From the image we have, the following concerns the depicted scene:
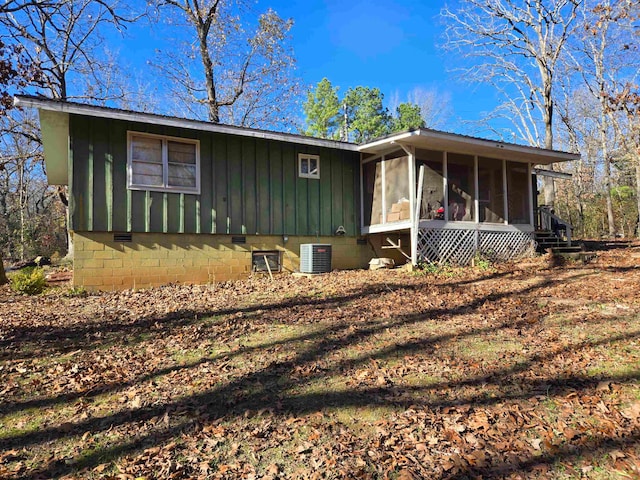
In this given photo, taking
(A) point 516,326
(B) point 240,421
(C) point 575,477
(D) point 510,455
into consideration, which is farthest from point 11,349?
(A) point 516,326

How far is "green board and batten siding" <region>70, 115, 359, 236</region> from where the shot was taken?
824cm

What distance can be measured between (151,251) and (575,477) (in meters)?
8.04

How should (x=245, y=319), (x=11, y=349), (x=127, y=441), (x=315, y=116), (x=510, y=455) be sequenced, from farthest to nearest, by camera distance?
1. (x=315, y=116)
2. (x=245, y=319)
3. (x=11, y=349)
4. (x=127, y=441)
5. (x=510, y=455)

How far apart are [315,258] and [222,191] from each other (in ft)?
8.37

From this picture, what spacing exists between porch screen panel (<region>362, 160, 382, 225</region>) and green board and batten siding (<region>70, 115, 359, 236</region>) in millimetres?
291

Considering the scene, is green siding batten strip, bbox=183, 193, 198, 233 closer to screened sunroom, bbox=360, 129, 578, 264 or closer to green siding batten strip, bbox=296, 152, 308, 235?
green siding batten strip, bbox=296, 152, 308, 235

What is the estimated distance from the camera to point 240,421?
124 inches

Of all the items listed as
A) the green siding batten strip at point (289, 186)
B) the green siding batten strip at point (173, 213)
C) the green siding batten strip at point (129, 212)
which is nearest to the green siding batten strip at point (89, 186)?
the green siding batten strip at point (129, 212)

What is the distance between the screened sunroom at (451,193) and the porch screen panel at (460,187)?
25 mm

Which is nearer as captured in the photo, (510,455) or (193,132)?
(510,455)

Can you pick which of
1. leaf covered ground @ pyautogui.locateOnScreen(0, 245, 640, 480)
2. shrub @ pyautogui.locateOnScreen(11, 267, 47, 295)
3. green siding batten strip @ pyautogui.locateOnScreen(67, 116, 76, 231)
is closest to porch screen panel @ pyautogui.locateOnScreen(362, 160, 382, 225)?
leaf covered ground @ pyautogui.locateOnScreen(0, 245, 640, 480)

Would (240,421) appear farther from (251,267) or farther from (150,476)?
(251,267)

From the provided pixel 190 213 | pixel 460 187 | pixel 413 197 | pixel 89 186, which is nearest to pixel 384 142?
pixel 413 197

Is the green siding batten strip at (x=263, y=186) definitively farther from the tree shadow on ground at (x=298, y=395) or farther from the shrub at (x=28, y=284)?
the tree shadow on ground at (x=298, y=395)
